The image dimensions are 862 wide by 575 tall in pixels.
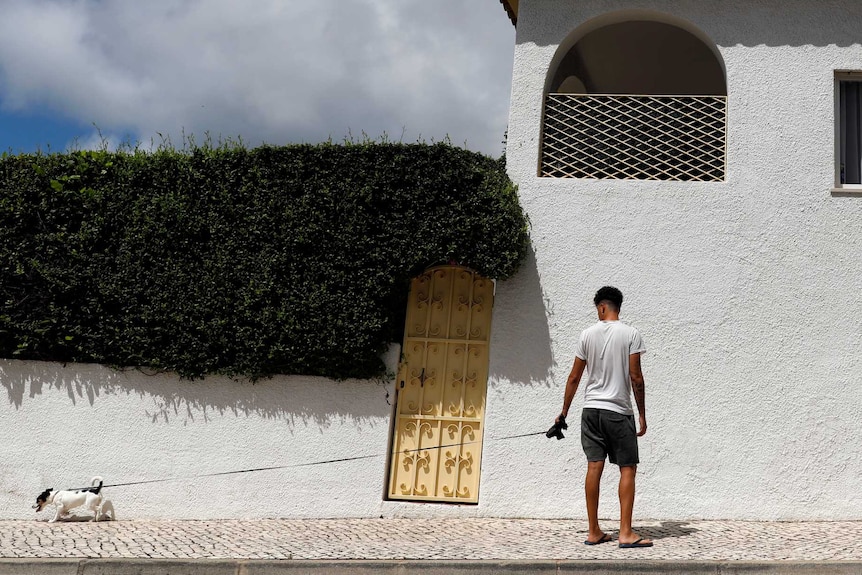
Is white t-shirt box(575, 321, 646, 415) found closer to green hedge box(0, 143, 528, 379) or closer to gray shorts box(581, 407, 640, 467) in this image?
gray shorts box(581, 407, 640, 467)

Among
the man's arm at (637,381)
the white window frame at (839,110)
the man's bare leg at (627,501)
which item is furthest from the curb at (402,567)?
the white window frame at (839,110)

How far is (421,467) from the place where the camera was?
7.43 meters

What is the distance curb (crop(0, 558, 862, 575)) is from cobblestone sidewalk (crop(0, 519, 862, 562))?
0.17 metres

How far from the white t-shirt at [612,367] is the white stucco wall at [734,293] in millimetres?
1693

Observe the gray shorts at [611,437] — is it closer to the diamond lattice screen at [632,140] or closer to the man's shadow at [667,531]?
the man's shadow at [667,531]

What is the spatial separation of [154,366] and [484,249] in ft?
9.83

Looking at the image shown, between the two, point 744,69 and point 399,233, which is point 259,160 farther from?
point 744,69

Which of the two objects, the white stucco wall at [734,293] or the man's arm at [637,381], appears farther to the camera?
the white stucco wall at [734,293]

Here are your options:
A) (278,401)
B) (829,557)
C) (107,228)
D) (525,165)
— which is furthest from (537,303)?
(107,228)

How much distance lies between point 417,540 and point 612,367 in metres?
1.86

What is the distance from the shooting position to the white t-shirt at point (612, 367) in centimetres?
551

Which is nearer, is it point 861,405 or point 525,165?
point 861,405

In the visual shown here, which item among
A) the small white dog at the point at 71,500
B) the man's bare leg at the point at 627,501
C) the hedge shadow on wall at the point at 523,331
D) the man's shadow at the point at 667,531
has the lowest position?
the small white dog at the point at 71,500

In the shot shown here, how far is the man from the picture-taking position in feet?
18.0
